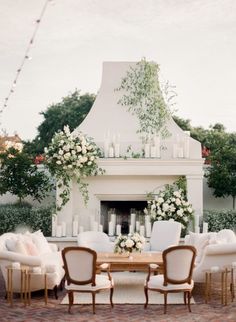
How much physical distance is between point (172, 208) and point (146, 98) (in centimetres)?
285

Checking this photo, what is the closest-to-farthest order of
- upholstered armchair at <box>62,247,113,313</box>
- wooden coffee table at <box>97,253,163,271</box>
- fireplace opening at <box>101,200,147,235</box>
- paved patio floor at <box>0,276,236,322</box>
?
paved patio floor at <box>0,276,236,322</box>, upholstered armchair at <box>62,247,113,313</box>, wooden coffee table at <box>97,253,163,271</box>, fireplace opening at <box>101,200,147,235</box>

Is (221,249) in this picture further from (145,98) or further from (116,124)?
(145,98)

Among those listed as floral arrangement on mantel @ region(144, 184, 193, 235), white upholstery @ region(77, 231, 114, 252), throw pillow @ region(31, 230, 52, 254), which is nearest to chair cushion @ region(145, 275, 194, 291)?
throw pillow @ region(31, 230, 52, 254)

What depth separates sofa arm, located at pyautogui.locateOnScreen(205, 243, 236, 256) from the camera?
865cm

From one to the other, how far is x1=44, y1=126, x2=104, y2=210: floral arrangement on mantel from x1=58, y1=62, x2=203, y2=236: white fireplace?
0.29 metres

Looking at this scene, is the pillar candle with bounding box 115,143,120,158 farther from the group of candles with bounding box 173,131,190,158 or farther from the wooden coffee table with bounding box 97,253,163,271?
the wooden coffee table with bounding box 97,253,163,271

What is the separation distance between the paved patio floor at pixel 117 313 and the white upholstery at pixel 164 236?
2.73 m

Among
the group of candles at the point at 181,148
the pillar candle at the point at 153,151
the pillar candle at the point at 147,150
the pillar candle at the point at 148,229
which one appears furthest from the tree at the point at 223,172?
the pillar candle at the point at 148,229

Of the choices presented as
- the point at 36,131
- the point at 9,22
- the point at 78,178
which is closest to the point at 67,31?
the point at 9,22

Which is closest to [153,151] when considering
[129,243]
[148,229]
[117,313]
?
[148,229]

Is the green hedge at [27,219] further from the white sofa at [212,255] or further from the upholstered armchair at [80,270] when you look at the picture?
the upholstered armchair at [80,270]

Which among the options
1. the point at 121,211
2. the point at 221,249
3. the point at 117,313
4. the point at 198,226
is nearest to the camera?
the point at 117,313

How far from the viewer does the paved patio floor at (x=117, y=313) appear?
733 centimetres

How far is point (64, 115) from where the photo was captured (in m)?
26.9
